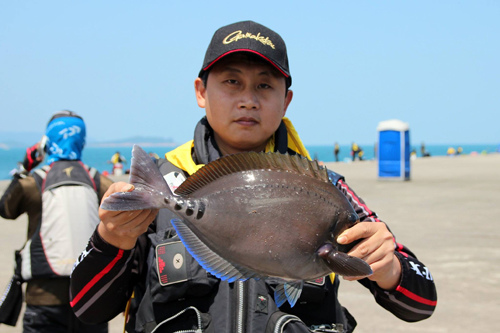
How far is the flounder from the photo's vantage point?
4.96 ft

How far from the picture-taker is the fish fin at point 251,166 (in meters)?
1.59

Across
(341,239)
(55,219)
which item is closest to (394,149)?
(55,219)

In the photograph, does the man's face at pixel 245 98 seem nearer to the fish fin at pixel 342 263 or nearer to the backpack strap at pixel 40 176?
the fish fin at pixel 342 263

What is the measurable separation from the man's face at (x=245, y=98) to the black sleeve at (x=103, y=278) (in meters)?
0.65

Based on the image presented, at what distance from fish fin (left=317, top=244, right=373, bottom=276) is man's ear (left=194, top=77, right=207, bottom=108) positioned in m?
1.14

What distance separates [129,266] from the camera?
85.6 inches

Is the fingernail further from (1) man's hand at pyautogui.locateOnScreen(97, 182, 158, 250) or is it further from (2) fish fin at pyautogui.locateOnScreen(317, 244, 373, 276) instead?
(1) man's hand at pyautogui.locateOnScreen(97, 182, 158, 250)

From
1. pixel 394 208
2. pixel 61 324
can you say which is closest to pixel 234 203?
pixel 61 324

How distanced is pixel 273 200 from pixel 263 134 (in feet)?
2.39

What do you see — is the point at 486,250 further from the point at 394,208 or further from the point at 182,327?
the point at 182,327

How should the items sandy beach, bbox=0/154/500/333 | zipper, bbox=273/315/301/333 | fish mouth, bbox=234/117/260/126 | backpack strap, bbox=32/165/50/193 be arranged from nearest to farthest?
zipper, bbox=273/315/301/333 → fish mouth, bbox=234/117/260/126 → backpack strap, bbox=32/165/50/193 → sandy beach, bbox=0/154/500/333

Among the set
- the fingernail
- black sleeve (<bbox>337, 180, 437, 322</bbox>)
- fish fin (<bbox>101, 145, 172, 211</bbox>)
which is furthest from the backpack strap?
the fingernail

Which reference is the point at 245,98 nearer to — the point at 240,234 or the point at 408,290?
the point at 240,234

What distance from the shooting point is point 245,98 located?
6.95ft
